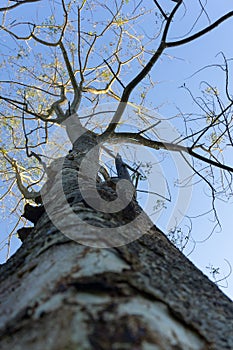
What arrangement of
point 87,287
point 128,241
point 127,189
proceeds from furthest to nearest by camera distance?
point 127,189
point 128,241
point 87,287

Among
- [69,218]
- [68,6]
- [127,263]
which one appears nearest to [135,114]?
[68,6]

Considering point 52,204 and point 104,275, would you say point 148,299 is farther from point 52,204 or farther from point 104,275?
point 52,204

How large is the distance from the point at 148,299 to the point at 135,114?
5.26 meters

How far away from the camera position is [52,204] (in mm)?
1854

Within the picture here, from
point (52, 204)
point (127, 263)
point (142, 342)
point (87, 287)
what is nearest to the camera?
point (142, 342)

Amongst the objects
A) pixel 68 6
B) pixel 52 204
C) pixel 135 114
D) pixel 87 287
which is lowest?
pixel 87 287

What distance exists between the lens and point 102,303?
738 millimetres

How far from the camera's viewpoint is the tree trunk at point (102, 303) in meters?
0.66

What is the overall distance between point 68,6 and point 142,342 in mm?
5451

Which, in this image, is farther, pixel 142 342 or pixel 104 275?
pixel 104 275

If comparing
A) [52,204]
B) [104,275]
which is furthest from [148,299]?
[52,204]

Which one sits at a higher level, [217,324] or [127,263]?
[127,263]

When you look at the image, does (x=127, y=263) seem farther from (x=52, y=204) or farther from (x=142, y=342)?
(x=52, y=204)

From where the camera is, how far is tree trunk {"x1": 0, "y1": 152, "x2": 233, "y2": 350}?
→ 0.66m
